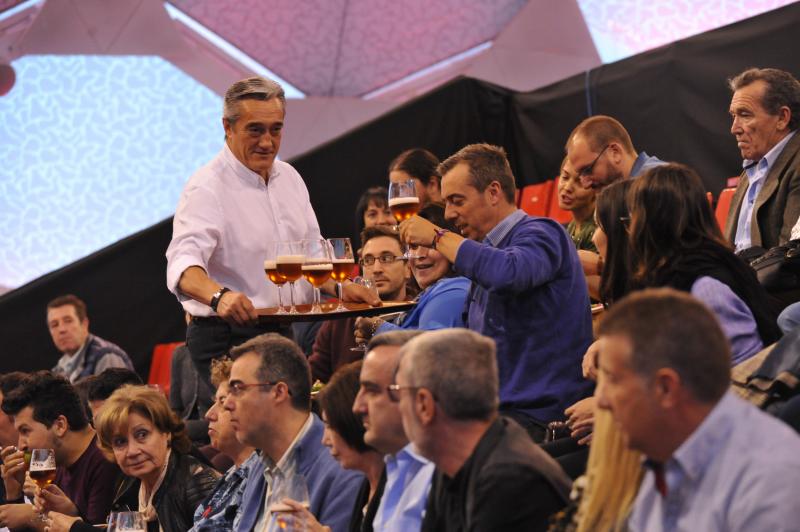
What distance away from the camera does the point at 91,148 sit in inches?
378

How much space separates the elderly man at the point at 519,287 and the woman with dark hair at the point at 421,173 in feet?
5.35

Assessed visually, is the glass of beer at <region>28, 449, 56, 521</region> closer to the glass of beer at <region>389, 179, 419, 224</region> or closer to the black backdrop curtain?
the glass of beer at <region>389, 179, 419, 224</region>

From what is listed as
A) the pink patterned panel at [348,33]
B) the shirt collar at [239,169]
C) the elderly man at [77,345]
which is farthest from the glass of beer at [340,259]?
the pink patterned panel at [348,33]

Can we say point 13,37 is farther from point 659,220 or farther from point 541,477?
point 541,477

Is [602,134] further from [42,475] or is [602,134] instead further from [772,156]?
[42,475]

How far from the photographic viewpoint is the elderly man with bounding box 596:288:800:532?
159cm

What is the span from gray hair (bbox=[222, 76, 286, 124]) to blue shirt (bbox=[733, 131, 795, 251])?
72.1 inches

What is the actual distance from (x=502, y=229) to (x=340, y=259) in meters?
0.49

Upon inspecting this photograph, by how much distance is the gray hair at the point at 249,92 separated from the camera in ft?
12.0

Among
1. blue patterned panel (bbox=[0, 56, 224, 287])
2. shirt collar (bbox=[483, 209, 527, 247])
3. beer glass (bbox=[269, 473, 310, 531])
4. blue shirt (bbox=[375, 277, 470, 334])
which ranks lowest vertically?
beer glass (bbox=[269, 473, 310, 531])

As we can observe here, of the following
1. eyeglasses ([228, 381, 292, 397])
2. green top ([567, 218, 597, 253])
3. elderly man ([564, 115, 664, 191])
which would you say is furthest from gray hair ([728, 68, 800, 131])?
eyeglasses ([228, 381, 292, 397])

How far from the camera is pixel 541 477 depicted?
81.1 inches

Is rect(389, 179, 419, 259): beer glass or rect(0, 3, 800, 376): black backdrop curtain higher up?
rect(0, 3, 800, 376): black backdrop curtain

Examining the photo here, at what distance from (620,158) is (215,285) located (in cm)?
166
